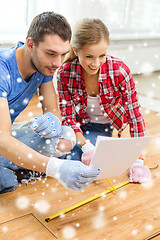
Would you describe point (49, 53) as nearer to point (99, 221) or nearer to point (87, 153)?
point (87, 153)

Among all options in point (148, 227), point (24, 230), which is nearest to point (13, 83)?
point (24, 230)

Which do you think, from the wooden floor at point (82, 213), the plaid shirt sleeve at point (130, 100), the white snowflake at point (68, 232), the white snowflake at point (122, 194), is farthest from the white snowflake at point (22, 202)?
the plaid shirt sleeve at point (130, 100)

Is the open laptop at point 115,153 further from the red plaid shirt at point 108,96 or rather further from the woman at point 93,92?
the red plaid shirt at point 108,96

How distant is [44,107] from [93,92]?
288mm

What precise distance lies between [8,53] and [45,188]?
2.03ft

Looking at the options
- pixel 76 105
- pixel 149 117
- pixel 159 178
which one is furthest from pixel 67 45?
pixel 149 117

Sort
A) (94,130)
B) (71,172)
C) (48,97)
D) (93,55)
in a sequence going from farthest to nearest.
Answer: (94,130), (48,97), (93,55), (71,172)

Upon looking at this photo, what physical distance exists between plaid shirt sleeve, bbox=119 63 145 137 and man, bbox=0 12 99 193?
326mm

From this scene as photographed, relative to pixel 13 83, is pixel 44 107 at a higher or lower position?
lower

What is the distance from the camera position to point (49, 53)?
4.13 feet

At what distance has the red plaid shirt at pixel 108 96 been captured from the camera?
1608 mm

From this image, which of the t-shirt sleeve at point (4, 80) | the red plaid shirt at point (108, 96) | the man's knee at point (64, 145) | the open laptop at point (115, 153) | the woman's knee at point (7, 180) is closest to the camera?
the open laptop at point (115, 153)

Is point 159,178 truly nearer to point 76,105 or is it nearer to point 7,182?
point 76,105

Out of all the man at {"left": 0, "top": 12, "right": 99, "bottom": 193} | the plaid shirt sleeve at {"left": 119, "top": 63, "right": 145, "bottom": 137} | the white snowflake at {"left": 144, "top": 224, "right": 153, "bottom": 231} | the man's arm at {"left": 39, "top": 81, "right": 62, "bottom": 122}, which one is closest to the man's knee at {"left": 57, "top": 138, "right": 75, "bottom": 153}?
the man at {"left": 0, "top": 12, "right": 99, "bottom": 193}
